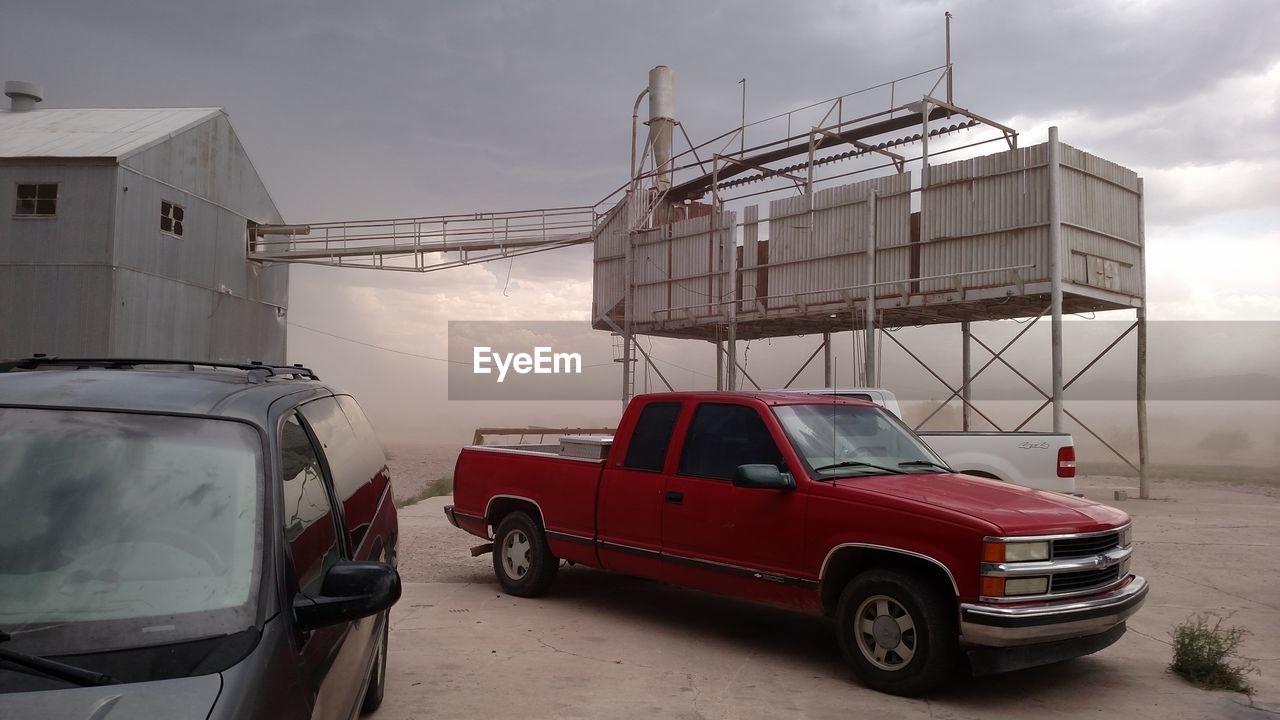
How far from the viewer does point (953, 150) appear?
847 inches

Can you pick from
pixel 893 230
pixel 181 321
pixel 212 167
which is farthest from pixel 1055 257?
pixel 212 167

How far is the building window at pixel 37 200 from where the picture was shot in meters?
23.9

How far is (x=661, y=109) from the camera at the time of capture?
99.2ft

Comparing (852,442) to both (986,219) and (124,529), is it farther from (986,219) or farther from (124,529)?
(986,219)

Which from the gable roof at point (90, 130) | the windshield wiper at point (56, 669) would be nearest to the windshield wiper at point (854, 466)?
the windshield wiper at point (56, 669)

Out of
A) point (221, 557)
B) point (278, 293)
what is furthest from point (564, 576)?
point (278, 293)

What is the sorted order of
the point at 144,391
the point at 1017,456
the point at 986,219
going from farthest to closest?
the point at 986,219 < the point at 1017,456 < the point at 144,391

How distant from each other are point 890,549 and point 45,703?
461cm

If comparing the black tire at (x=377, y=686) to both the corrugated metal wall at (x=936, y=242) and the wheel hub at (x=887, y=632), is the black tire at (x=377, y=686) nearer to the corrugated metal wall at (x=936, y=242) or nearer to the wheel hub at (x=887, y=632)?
the wheel hub at (x=887, y=632)

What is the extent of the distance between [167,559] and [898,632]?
4388 mm

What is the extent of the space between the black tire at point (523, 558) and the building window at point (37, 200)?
69.3 feet

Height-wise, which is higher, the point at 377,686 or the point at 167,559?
the point at 167,559

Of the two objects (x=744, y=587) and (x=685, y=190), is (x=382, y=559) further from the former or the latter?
(x=685, y=190)

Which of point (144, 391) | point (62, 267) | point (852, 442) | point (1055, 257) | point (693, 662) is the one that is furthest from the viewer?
point (62, 267)
